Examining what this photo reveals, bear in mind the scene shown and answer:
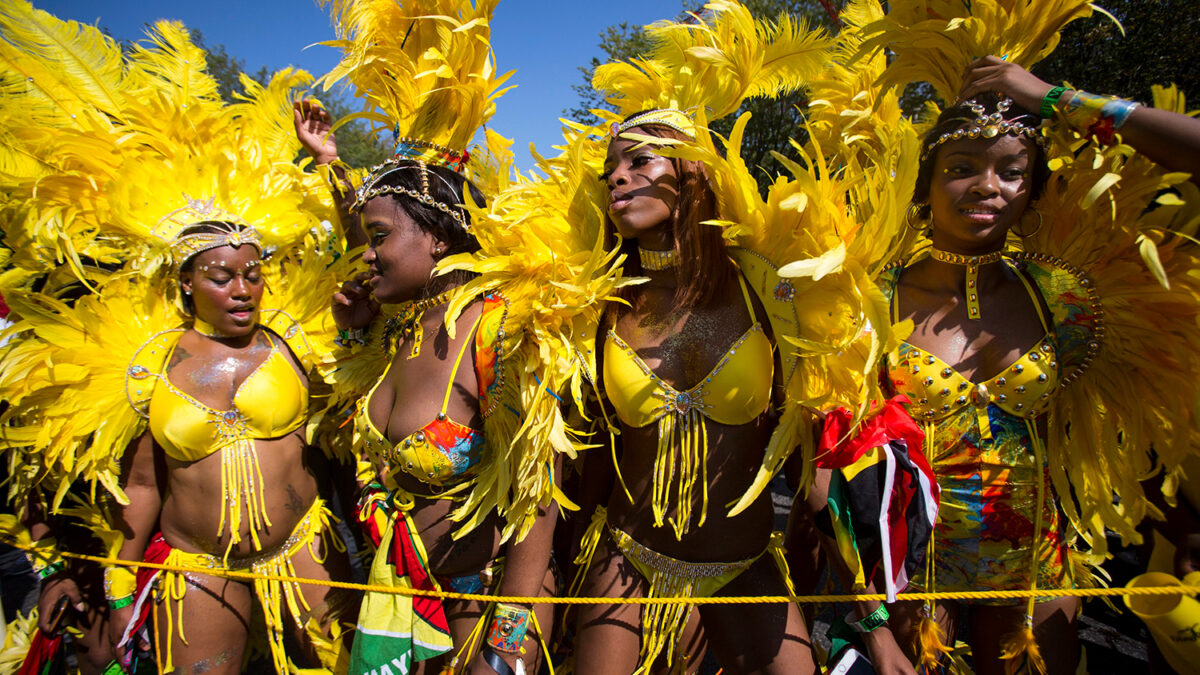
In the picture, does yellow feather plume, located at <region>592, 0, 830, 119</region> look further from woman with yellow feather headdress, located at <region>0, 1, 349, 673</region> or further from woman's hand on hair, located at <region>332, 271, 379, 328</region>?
woman with yellow feather headdress, located at <region>0, 1, 349, 673</region>

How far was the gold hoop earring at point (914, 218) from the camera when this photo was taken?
211cm

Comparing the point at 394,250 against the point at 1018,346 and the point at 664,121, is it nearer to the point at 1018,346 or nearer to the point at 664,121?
the point at 664,121

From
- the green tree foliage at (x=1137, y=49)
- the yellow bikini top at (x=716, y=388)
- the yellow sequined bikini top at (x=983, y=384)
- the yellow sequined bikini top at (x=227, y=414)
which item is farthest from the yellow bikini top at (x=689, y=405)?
the green tree foliage at (x=1137, y=49)

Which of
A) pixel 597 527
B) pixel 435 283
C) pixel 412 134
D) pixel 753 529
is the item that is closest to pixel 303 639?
pixel 597 527

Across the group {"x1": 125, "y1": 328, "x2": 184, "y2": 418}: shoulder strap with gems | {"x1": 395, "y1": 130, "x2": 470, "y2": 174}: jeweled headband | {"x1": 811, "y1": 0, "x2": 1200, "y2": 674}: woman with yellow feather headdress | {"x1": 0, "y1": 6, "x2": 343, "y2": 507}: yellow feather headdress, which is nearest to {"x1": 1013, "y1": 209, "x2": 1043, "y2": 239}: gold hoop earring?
{"x1": 811, "y1": 0, "x2": 1200, "y2": 674}: woman with yellow feather headdress

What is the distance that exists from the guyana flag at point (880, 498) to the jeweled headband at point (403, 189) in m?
1.52

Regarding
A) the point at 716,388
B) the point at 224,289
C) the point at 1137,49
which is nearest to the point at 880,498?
the point at 716,388

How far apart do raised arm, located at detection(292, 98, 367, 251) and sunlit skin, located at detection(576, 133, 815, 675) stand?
5.13 ft

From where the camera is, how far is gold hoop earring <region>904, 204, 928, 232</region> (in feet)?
6.94

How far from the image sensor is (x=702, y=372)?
1904 millimetres

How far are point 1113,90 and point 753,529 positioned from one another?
690 centimetres

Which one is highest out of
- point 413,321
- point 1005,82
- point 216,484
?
point 1005,82

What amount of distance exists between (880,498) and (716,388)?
1.78 ft

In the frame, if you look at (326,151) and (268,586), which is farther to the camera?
(326,151)
